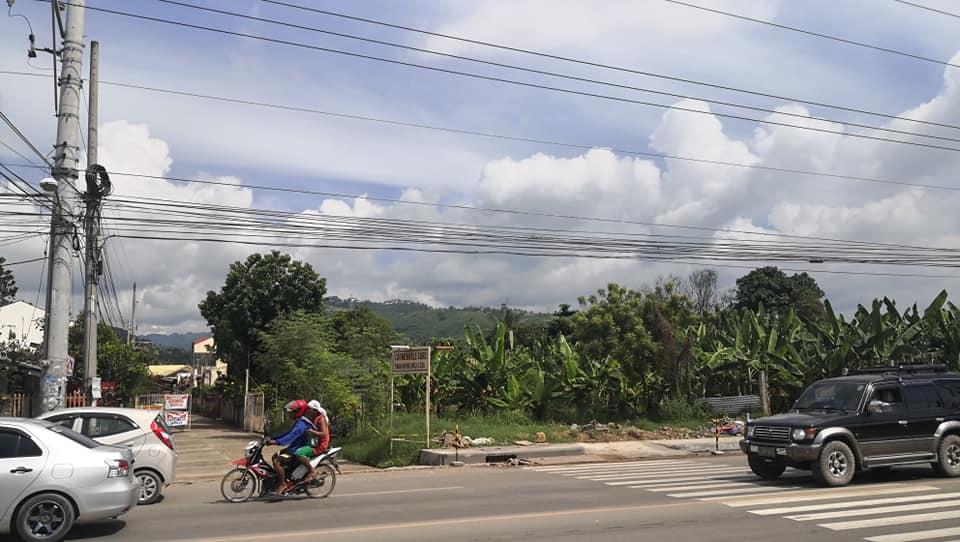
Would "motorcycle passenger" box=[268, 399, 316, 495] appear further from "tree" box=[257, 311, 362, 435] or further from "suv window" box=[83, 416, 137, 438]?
"tree" box=[257, 311, 362, 435]

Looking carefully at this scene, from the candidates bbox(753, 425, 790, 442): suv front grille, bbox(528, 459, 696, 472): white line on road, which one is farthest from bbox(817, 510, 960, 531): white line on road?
bbox(528, 459, 696, 472): white line on road

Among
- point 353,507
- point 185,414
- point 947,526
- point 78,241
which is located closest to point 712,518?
point 947,526

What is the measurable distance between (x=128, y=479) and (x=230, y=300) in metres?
31.6

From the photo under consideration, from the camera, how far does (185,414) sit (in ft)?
119

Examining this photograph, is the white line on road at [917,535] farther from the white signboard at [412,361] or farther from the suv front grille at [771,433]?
the white signboard at [412,361]

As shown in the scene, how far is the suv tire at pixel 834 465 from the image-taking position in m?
13.2

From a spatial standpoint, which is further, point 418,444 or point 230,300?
point 230,300

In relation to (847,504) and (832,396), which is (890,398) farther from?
(847,504)

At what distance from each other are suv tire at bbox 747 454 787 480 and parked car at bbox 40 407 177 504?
414 inches

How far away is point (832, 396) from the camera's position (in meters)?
14.8

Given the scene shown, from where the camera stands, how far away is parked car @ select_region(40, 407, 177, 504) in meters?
13.1

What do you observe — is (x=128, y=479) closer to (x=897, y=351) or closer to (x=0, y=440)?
(x=0, y=440)

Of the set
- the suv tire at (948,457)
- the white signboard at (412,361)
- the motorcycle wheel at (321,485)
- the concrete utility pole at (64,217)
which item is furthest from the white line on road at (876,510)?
the concrete utility pole at (64,217)

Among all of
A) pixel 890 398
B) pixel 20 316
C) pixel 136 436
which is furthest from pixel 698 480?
pixel 20 316
